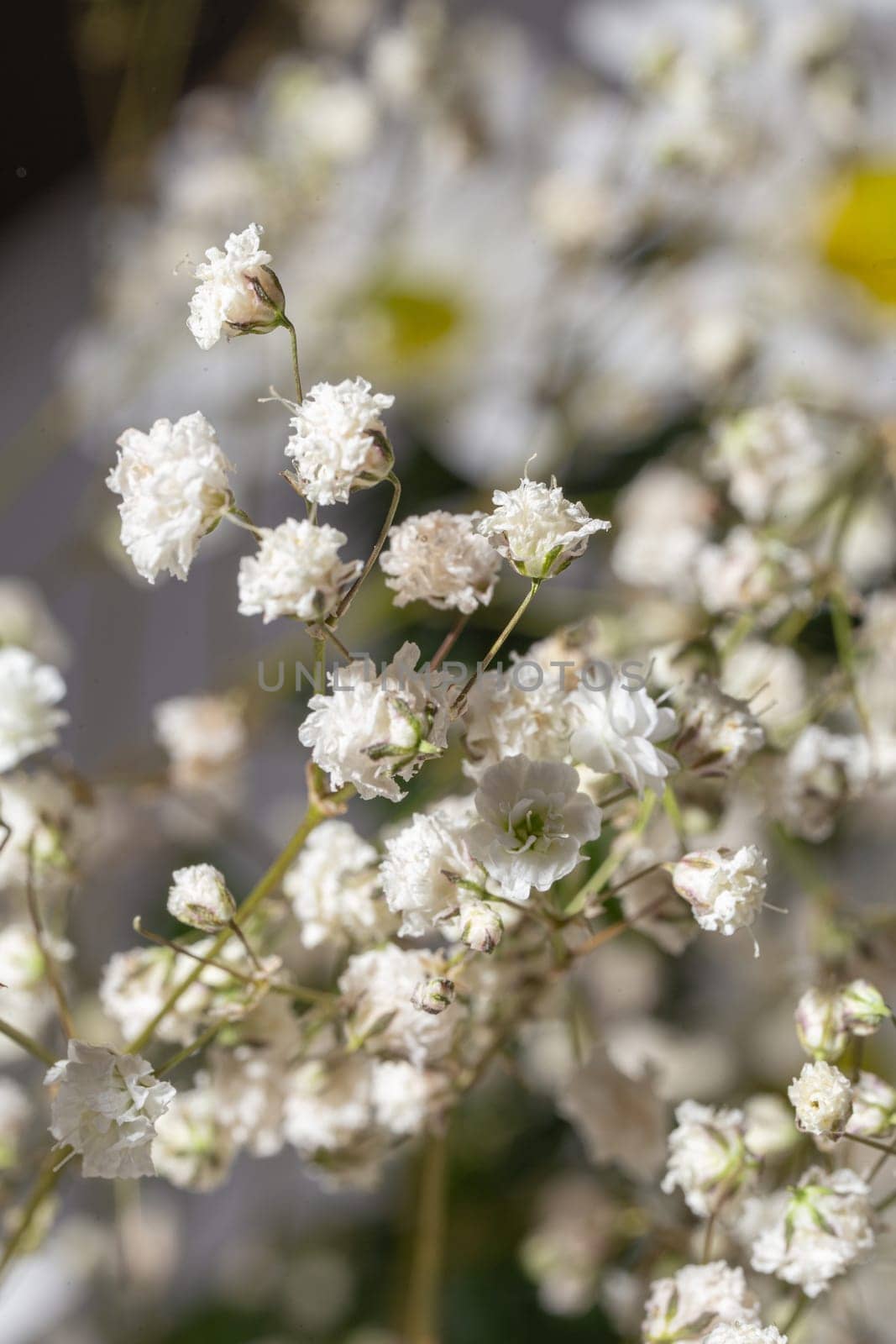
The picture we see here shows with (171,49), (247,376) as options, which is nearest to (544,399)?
(247,376)

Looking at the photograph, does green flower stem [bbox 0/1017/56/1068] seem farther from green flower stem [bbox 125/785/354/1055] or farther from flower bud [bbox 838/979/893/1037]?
flower bud [bbox 838/979/893/1037]

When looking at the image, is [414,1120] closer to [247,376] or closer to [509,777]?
[509,777]

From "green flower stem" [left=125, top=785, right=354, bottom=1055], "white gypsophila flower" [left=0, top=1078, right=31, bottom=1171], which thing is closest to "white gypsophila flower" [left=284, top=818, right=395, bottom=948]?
"green flower stem" [left=125, top=785, right=354, bottom=1055]

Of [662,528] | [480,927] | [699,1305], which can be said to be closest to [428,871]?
[480,927]

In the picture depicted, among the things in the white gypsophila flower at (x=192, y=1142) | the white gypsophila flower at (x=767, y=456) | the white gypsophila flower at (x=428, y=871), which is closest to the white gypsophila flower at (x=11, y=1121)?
the white gypsophila flower at (x=192, y=1142)

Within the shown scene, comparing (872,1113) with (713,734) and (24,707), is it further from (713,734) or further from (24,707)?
(24,707)

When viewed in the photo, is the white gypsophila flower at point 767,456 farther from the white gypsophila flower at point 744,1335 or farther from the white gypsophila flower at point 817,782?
the white gypsophila flower at point 744,1335
